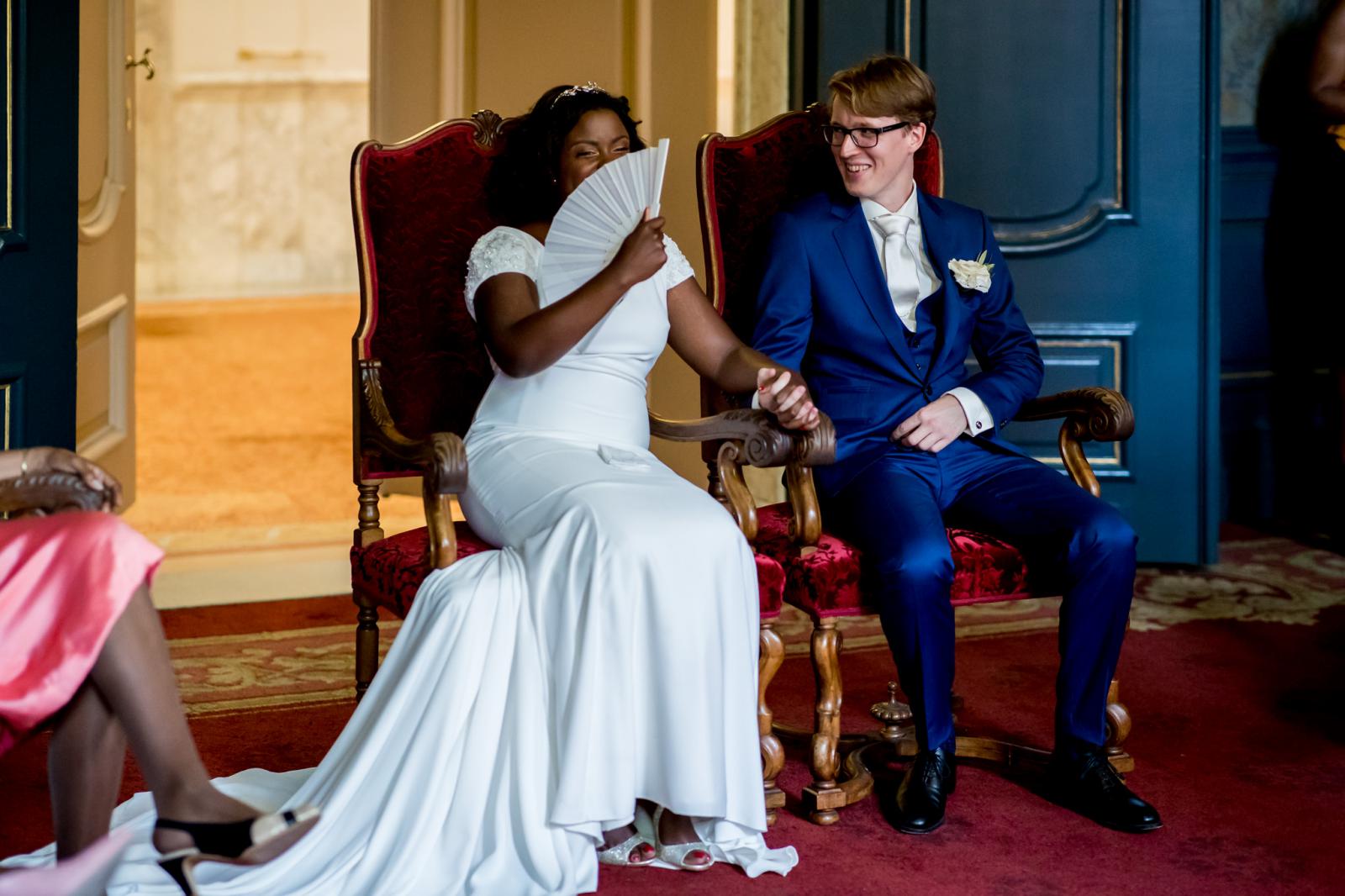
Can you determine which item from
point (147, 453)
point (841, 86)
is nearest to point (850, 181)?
point (841, 86)

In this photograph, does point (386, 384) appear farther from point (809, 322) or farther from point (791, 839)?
point (791, 839)

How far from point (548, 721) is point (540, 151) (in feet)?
3.73

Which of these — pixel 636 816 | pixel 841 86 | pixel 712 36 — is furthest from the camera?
pixel 712 36

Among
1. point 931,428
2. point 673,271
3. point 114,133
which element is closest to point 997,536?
point 931,428

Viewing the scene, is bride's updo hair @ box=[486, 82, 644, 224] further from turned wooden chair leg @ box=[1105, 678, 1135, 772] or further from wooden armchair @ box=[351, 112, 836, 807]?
turned wooden chair leg @ box=[1105, 678, 1135, 772]

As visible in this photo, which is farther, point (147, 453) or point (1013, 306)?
point (147, 453)

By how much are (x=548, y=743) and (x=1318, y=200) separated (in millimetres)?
4097

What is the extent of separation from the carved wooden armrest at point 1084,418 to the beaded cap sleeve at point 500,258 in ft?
3.48

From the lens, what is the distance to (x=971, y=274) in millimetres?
3215

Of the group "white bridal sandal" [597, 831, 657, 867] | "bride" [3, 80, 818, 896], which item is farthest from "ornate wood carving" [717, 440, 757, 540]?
"white bridal sandal" [597, 831, 657, 867]

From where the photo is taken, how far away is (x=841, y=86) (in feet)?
10.4

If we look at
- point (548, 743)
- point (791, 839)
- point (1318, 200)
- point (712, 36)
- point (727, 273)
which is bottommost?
point (791, 839)

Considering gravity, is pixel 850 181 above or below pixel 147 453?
above

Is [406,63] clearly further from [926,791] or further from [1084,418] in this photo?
[926,791]
